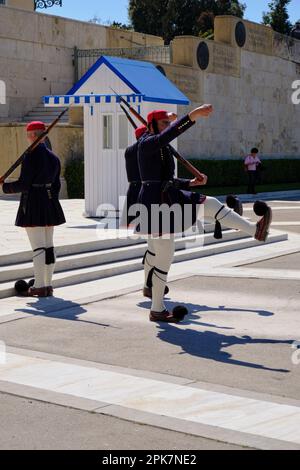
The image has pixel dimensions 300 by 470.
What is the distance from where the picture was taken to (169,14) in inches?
2254

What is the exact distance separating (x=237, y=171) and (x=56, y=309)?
22.4 m

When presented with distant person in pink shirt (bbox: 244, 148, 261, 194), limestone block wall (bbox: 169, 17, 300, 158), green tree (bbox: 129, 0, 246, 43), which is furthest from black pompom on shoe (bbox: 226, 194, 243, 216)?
green tree (bbox: 129, 0, 246, 43)

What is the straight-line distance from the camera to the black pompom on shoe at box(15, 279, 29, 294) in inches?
392

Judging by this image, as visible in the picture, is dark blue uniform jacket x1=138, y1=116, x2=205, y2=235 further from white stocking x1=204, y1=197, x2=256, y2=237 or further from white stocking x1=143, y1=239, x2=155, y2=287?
white stocking x1=143, y1=239, x2=155, y2=287

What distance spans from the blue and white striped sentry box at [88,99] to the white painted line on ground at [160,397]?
909cm

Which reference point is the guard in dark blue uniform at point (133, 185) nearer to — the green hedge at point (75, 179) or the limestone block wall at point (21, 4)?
the green hedge at point (75, 179)

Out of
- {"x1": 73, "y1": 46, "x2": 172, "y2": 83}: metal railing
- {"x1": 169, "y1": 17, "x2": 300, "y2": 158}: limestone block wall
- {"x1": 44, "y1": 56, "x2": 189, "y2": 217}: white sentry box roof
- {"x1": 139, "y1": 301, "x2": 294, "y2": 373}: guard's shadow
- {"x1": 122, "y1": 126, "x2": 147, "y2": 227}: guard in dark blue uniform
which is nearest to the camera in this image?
{"x1": 139, "y1": 301, "x2": 294, "y2": 373}: guard's shadow

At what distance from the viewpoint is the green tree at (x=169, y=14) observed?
57406 mm

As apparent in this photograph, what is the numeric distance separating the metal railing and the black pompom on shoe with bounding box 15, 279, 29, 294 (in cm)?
2053

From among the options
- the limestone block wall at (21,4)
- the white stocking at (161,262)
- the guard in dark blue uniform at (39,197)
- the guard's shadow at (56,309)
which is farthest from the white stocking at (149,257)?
the limestone block wall at (21,4)

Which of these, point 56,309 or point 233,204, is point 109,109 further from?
point 233,204

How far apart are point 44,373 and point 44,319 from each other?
221 centimetres

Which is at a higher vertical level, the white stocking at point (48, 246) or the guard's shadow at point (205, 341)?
the white stocking at point (48, 246)
